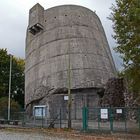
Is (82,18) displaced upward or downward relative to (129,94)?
upward

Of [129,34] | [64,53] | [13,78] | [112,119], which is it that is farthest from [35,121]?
[13,78]

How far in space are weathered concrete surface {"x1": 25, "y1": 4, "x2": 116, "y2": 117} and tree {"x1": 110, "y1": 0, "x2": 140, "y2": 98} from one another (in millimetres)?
29137

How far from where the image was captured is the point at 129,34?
2272 centimetres

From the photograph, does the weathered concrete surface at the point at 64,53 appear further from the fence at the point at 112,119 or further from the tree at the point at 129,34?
the tree at the point at 129,34

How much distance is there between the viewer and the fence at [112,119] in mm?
25891

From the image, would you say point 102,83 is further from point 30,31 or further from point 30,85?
point 30,31

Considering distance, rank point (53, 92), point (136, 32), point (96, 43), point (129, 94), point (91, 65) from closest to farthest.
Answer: point (136, 32), point (129, 94), point (53, 92), point (91, 65), point (96, 43)

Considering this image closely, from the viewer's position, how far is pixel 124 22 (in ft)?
75.0

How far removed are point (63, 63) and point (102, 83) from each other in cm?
695

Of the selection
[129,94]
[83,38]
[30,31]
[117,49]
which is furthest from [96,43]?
[117,49]

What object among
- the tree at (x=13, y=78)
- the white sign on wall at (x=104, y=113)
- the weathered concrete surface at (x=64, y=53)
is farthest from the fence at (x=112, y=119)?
the tree at (x=13, y=78)

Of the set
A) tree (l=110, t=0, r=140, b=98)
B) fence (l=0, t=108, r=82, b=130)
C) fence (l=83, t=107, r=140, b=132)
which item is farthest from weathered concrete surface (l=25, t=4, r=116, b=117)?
tree (l=110, t=0, r=140, b=98)

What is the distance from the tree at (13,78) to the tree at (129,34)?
1697 inches

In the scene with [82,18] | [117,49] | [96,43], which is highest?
[82,18]
